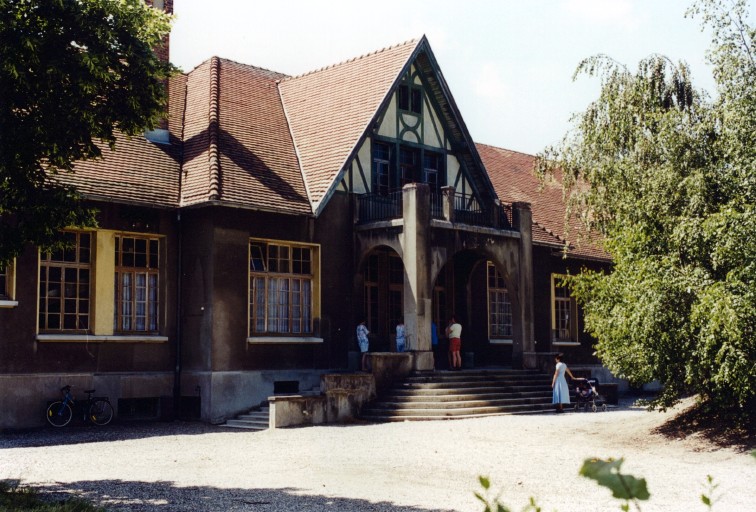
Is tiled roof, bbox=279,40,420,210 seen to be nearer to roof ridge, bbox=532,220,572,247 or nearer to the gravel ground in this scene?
roof ridge, bbox=532,220,572,247

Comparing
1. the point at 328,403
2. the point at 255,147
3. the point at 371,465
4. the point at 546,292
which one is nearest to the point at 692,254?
the point at 371,465

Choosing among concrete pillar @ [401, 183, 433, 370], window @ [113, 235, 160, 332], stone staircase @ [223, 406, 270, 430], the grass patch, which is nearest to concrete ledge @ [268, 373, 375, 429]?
stone staircase @ [223, 406, 270, 430]

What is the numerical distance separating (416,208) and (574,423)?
6644 millimetres

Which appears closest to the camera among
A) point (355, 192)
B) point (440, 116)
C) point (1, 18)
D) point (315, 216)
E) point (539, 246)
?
point (1, 18)

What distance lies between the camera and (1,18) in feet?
34.4

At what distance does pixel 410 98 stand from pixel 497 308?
731cm

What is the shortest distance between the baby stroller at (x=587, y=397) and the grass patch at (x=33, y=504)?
51.8 feet

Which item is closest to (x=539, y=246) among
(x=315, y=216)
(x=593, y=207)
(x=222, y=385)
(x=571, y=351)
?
(x=571, y=351)

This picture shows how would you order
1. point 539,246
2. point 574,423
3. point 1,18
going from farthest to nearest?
point 539,246 < point 574,423 < point 1,18

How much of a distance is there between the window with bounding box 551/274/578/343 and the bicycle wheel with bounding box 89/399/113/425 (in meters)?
15.0

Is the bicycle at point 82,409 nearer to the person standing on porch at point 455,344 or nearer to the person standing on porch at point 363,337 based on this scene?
the person standing on porch at point 363,337

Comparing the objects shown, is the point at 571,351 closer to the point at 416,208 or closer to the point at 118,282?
the point at 416,208

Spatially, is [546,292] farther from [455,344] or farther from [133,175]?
[133,175]

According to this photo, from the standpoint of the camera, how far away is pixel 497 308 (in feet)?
93.1
